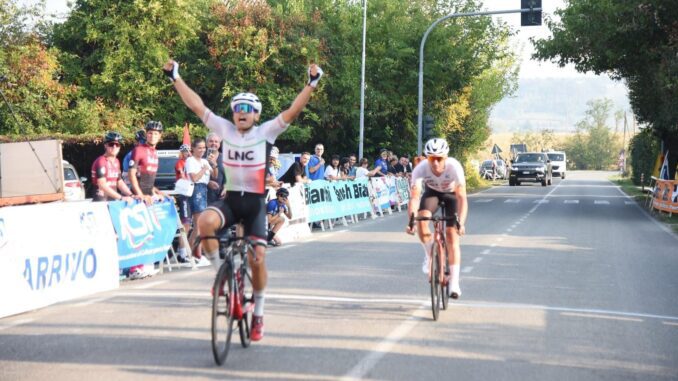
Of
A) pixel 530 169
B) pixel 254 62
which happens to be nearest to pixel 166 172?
pixel 254 62

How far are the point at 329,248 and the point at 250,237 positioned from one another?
30.7 ft

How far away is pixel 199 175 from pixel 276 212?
327cm

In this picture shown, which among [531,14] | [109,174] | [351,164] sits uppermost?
[531,14]

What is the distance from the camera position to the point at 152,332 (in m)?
8.36

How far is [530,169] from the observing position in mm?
57656

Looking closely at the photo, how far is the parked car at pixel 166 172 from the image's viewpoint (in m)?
23.2

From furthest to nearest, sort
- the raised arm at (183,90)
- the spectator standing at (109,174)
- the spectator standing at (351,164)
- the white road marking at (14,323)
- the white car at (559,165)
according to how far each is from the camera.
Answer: the white car at (559,165) → the spectator standing at (351,164) → the spectator standing at (109,174) → the white road marking at (14,323) → the raised arm at (183,90)

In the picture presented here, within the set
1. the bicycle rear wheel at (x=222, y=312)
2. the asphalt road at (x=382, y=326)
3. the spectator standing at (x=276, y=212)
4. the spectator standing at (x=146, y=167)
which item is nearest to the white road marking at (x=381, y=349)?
the asphalt road at (x=382, y=326)

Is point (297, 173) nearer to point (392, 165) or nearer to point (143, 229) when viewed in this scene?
point (143, 229)

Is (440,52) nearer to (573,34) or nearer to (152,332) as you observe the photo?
(573,34)

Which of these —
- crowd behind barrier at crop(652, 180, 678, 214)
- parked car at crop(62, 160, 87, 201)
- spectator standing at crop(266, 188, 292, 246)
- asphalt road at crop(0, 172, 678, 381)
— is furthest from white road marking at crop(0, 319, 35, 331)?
crowd behind barrier at crop(652, 180, 678, 214)

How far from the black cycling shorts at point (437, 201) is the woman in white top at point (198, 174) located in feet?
16.0

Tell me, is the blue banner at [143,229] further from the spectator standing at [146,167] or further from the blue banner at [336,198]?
the blue banner at [336,198]

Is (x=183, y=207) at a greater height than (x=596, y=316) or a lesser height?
greater
